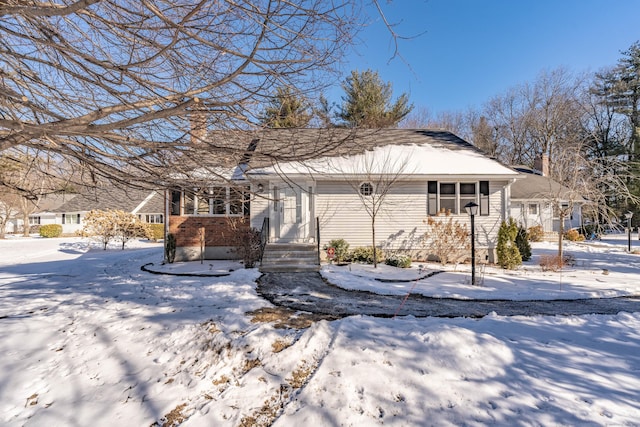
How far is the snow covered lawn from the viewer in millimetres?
2689

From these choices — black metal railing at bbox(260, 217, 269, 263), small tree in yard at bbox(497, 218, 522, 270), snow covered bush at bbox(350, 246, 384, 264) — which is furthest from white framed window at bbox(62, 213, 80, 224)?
small tree in yard at bbox(497, 218, 522, 270)

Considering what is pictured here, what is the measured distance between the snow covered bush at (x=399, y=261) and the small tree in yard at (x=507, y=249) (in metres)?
3.20

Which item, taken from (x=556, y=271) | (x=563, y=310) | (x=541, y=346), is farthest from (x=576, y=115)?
(x=541, y=346)

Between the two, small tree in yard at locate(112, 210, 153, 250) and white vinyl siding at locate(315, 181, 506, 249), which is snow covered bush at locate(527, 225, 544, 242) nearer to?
white vinyl siding at locate(315, 181, 506, 249)

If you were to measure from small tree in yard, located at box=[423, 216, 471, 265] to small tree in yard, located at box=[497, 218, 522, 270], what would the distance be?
41.6 inches

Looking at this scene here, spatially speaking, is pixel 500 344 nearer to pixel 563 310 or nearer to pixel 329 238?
pixel 563 310

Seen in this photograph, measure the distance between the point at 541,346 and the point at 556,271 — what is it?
8.03 m

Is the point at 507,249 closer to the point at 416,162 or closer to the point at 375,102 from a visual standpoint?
the point at 416,162

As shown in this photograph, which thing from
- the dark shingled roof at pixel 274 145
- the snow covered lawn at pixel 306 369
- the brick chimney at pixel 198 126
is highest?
the brick chimney at pixel 198 126

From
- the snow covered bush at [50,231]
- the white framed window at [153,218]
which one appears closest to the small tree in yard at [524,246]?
the white framed window at [153,218]

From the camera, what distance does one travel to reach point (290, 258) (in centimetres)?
972

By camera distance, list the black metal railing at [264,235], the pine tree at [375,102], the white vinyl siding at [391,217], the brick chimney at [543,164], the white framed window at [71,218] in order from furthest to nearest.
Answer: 1. the white framed window at [71,218]
2. the brick chimney at [543,164]
3. the pine tree at [375,102]
4. the white vinyl siding at [391,217]
5. the black metal railing at [264,235]

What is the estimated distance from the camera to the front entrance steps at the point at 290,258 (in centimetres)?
928

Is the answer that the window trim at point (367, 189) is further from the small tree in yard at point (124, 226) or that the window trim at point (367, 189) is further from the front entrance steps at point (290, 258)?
the small tree in yard at point (124, 226)
